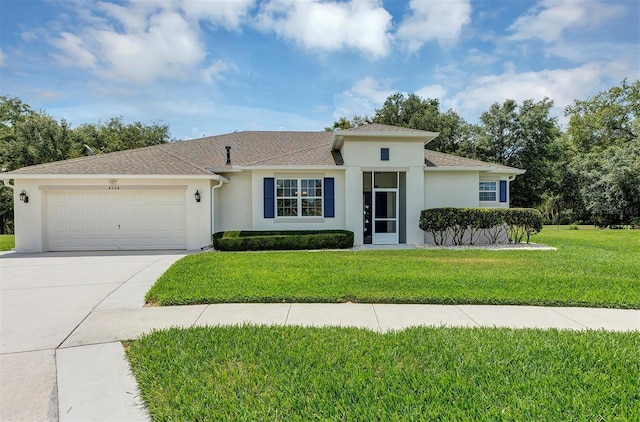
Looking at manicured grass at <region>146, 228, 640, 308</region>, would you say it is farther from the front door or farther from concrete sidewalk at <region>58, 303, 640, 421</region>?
the front door

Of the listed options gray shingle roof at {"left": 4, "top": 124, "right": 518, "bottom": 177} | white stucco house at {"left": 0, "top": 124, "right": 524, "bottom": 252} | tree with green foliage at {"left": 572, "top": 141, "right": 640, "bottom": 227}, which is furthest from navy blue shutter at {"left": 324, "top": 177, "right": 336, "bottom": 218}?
tree with green foliage at {"left": 572, "top": 141, "right": 640, "bottom": 227}

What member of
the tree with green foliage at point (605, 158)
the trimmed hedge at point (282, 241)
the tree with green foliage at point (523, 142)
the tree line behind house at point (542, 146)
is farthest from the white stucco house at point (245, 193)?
the tree with green foliage at point (605, 158)

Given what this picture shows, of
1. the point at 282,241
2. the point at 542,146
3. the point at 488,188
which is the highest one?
the point at 542,146

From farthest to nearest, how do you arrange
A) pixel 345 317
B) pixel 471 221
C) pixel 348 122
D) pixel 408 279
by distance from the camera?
1. pixel 348 122
2. pixel 471 221
3. pixel 408 279
4. pixel 345 317

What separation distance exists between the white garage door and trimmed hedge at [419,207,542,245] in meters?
9.73

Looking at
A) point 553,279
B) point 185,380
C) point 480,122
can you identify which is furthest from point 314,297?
point 480,122

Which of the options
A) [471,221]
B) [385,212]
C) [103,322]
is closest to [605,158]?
[471,221]

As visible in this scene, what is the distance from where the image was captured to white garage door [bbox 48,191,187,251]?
12250 mm

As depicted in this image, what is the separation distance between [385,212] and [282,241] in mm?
4816

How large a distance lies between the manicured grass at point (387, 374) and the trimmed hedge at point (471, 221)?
8612 mm

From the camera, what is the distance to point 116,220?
12.4 meters

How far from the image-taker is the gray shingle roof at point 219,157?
40.4ft

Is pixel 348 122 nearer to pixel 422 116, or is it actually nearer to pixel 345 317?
pixel 422 116

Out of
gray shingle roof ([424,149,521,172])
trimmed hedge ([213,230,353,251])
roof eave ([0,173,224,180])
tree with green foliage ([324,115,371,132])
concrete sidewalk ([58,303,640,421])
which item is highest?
tree with green foliage ([324,115,371,132])
